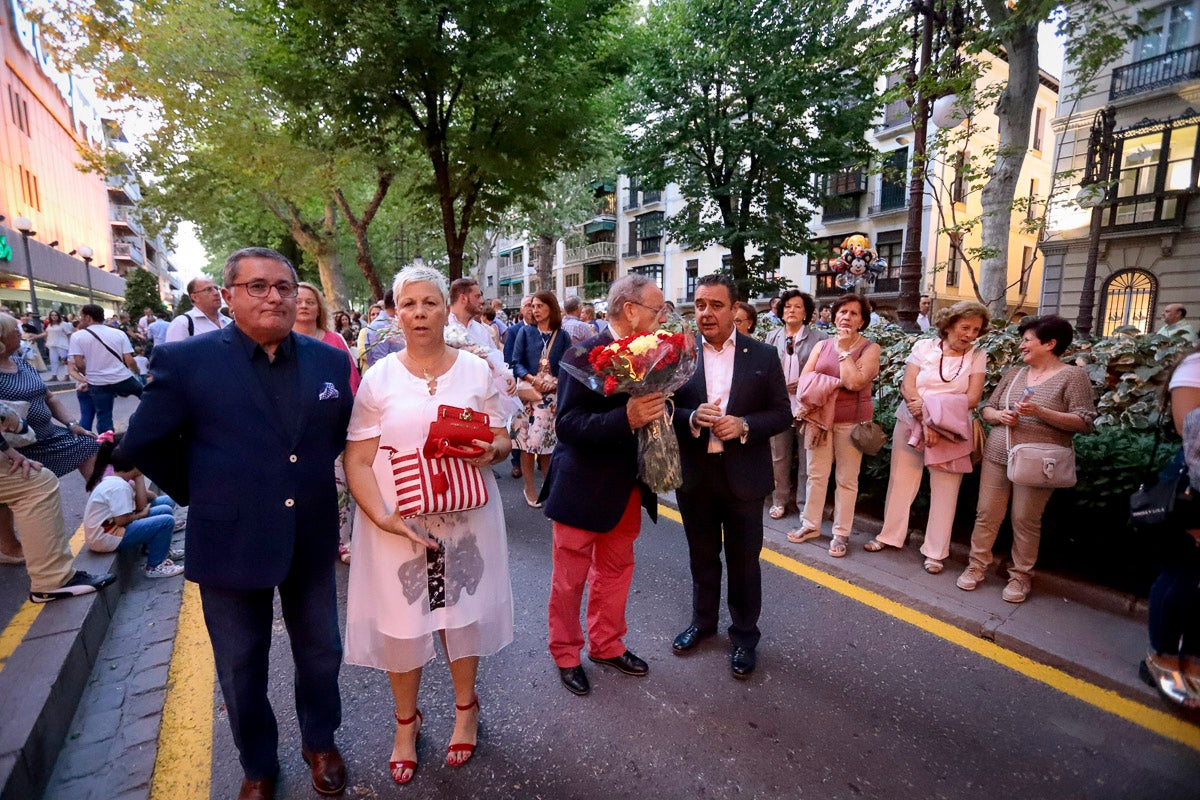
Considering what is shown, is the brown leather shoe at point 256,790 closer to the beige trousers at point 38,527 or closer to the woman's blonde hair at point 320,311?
the beige trousers at point 38,527

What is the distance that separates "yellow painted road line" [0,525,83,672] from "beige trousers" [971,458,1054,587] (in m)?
5.41

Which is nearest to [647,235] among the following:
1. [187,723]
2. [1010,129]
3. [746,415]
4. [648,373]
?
[1010,129]

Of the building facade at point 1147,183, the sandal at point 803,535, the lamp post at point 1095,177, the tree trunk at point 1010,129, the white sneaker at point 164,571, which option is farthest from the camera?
the building facade at point 1147,183

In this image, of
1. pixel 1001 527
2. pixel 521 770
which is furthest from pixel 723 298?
pixel 1001 527

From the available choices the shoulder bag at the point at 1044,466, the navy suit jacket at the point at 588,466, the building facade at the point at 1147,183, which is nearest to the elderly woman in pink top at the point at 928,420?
the shoulder bag at the point at 1044,466

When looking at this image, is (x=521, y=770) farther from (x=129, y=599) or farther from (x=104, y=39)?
(x=104, y=39)

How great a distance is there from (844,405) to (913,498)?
2.78ft

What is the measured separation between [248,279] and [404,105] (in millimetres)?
9124

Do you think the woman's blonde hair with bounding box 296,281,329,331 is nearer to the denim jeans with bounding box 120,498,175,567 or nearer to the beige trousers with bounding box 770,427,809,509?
the denim jeans with bounding box 120,498,175,567

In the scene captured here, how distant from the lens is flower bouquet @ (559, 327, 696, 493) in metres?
2.41

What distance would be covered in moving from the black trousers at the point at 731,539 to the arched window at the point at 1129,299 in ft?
73.3

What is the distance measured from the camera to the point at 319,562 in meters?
2.28

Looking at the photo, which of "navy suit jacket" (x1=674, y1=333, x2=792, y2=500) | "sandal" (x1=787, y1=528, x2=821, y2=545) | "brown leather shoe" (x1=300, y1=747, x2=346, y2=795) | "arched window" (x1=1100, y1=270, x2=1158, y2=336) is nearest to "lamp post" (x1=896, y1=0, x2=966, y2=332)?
"sandal" (x1=787, y1=528, x2=821, y2=545)

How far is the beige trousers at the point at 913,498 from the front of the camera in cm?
413
